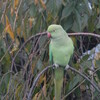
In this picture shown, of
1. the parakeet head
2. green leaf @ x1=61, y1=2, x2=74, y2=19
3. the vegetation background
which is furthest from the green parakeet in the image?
green leaf @ x1=61, y1=2, x2=74, y2=19

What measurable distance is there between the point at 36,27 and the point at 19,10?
0.13 m

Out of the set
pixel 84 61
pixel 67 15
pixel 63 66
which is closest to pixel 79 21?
pixel 67 15

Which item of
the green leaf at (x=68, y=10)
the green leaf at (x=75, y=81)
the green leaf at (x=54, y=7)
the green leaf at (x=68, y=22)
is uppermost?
the green leaf at (x=54, y=7)

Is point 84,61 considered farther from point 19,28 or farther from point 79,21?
point 19,28

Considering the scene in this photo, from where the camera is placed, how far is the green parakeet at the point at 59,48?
159 centimetres

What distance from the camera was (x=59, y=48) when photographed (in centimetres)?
163

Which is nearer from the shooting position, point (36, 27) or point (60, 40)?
point (60, 40)

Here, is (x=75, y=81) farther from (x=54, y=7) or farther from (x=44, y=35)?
(x=54, y=7)

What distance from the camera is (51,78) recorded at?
76.5 inches

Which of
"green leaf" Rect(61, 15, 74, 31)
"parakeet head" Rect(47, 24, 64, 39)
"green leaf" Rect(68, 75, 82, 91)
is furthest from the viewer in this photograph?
"green leaf" Rect(61, 15, 74, 31)

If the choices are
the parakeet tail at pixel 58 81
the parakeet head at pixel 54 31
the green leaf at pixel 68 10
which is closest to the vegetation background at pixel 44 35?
the green leaf at pixel 68 10

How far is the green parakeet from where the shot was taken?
1.59 metres

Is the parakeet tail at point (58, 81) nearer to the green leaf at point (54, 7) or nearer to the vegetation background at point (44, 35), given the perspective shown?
the vegetation background at point (44, 35)

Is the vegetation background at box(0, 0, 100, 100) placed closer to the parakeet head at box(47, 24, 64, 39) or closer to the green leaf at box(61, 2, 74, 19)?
the green leaf at box(61, 2, 74, 19)
